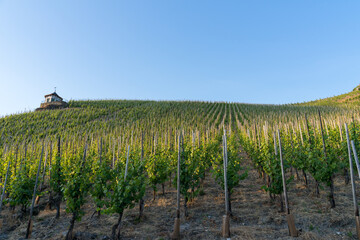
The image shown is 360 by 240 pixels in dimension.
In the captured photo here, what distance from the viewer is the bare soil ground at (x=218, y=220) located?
662cm

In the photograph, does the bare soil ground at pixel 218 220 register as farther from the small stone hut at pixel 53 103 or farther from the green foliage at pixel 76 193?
the small stone hut at pixel 53 103

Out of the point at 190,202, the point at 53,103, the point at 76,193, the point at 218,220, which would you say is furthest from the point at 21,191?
the point at 53,103

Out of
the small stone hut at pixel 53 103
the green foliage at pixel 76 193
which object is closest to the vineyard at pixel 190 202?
the green foliage at pixel 76 193

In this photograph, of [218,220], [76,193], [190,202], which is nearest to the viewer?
[76,193]

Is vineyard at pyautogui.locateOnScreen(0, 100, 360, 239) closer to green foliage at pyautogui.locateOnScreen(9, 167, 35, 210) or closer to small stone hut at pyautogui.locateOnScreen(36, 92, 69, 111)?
green foliage at pyautogui.locateOnScreen(9, 167, 35, 210)

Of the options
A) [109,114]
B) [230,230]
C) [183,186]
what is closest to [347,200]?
[230,230]

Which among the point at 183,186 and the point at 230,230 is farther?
the point at 183,186

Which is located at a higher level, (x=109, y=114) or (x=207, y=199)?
(x=109, y=114)

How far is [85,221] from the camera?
330 inches

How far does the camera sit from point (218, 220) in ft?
25.8

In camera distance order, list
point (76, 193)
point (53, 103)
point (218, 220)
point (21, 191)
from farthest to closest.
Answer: point (53, 103)
point (21, 191)
point (218, 220)
point (76, 193)

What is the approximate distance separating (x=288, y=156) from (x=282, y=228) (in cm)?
451

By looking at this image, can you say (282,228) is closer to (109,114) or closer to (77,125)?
(77,125)

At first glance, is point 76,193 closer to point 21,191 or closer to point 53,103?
point 21,191
